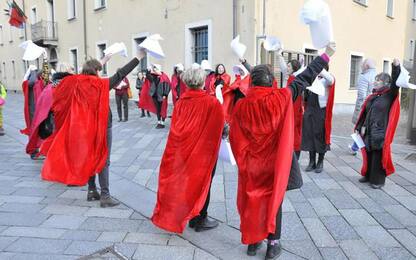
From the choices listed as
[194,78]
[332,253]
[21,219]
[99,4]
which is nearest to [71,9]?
[99,4]

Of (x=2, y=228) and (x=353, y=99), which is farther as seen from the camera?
(x=353, y=99)

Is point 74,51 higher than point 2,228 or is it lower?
higher

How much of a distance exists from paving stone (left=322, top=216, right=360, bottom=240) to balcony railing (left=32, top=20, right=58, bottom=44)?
2393cm

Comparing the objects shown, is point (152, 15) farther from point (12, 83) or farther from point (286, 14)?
point (12, 83)

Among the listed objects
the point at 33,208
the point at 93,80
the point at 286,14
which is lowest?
the point at 33,208

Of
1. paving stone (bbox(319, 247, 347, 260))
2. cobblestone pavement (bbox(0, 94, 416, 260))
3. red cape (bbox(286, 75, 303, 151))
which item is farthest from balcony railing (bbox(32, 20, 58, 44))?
paving stone (bbox(319, 247, 347, 260))

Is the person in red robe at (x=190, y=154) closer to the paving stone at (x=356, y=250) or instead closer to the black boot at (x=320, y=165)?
the paving stone at (x=356, y=250)

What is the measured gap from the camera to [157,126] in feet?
36.4

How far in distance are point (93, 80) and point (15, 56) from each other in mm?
33238

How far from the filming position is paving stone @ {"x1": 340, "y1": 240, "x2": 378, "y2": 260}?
3.33 metres

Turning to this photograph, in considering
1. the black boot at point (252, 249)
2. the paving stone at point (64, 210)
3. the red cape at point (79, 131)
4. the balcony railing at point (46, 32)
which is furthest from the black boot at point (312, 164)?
the balcony railing at point (46, 32)

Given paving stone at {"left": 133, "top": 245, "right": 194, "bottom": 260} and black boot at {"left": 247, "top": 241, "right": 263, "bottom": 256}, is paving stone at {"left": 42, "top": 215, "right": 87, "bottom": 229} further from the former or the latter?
black boot at {"left": 247, "top": 241, "right": 263, "bottom": 256}

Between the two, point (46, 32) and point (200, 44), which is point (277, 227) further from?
point (46, 32)

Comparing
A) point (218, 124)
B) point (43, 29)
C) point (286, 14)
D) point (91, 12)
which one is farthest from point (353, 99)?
point (43, 29)
